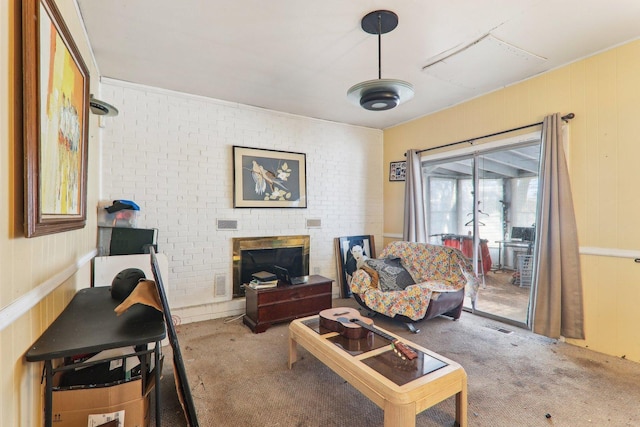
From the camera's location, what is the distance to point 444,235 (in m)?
4.31

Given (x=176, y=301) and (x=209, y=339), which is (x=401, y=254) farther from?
Answer: (x=176, y=301)

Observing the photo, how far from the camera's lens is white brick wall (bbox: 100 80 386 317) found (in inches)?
129

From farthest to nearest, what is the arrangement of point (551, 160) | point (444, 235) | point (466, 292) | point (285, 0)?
point (444, 235), point (466, 292), point (551, 160), point (285, 0)

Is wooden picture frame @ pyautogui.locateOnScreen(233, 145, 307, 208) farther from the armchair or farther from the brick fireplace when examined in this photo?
the armchair

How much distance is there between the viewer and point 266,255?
4062 mm

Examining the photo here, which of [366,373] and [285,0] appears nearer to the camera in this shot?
[366,373]

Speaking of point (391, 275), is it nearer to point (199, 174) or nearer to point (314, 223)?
point (314, 223)

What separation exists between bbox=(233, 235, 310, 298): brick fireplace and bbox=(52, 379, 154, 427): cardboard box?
99.2 inches

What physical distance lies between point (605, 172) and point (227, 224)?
12.8 feet

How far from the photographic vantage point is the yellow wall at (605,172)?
259 cm

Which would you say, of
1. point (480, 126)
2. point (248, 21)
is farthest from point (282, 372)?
point (480, 126)

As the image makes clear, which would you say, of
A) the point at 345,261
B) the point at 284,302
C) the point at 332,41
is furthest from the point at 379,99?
the point at 345,261

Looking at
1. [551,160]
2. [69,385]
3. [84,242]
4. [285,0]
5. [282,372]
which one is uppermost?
[285,0]

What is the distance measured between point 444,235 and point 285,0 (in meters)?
3.49
